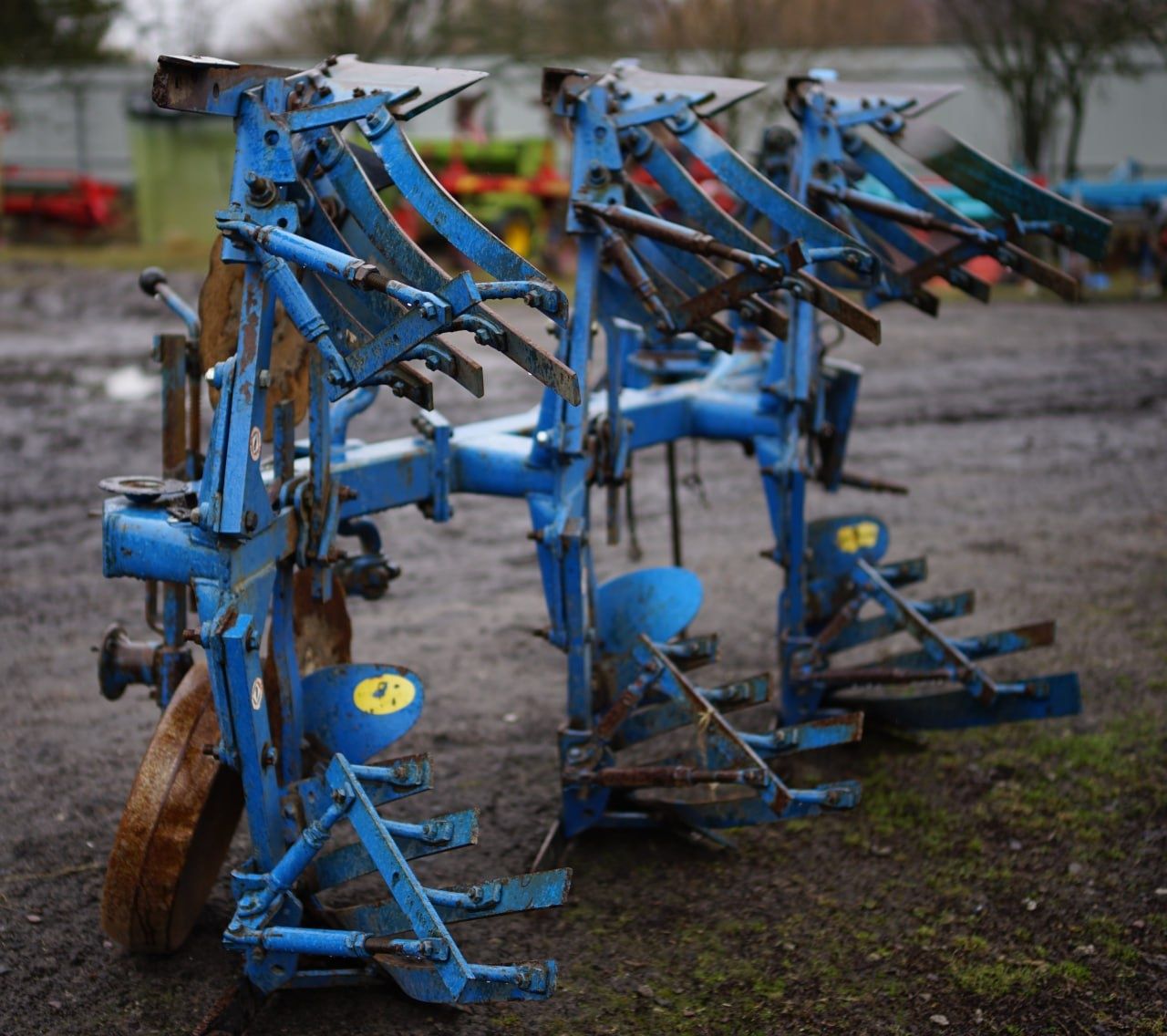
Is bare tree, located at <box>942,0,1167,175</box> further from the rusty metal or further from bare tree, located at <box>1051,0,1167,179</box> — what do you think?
the rusty metal

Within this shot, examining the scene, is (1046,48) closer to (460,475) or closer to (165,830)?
(460,475)

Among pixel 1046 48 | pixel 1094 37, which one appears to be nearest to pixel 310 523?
pixel 1094 37

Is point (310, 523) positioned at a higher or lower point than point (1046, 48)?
lower

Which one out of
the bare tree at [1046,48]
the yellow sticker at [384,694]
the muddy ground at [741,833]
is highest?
the bare tree at [1046,48]

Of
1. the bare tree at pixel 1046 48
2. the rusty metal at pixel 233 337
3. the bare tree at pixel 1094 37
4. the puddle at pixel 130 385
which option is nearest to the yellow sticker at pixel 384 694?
the rusty metal at pixel 233 337

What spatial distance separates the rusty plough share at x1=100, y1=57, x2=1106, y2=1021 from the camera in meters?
2.92

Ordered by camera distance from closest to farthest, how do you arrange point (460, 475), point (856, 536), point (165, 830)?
1. point (165, 830)
2. point (460, 475)
3. point (856, 536)

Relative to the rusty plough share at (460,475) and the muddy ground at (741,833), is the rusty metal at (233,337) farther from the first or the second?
the muddy ground at (741,833)

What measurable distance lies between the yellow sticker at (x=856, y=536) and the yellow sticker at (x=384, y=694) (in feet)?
7.47

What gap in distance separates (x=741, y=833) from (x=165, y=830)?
185 centimetres

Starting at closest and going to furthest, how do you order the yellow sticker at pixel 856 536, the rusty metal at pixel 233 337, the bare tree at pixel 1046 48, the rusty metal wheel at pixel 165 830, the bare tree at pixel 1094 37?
the rusty metal wheel at pixel 165 830
the rusty metal at pixel 233 337
the yellow sticker at pixel 856 536
the bare tree at pixel 1094 37
the bare tree at pixel 1046 48

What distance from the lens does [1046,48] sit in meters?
22.5

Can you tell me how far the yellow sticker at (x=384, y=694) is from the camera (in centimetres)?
Result: 344

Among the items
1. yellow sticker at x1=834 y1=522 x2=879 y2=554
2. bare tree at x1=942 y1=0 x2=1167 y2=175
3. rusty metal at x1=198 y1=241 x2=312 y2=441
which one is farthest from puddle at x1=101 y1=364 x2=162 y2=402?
bare tree at x1=942 y1=0 x2=1167 y2=175
